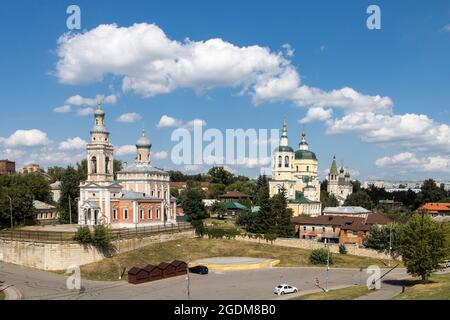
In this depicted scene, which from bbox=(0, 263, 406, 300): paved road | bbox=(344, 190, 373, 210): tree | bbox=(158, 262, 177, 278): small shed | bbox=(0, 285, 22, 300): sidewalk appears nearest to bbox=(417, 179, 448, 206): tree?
bbox=(344, 190, 373, 210): tree

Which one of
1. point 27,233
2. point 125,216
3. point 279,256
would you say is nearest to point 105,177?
point 125,216

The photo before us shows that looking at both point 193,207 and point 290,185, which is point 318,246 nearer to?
point 193,207

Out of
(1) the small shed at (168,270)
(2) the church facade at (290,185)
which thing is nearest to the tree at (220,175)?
(2) the church facade at (290,185)

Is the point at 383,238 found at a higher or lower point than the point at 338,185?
lower

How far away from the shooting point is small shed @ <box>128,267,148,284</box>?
1670 inches

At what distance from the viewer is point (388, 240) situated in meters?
57.9

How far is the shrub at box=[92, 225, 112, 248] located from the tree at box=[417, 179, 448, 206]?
101597 mm

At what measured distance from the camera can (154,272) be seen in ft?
145

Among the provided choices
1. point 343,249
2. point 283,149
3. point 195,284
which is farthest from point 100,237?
point 283,149

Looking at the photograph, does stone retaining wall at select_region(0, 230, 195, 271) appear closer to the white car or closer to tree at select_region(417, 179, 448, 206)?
the white car

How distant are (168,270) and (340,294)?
59.5 ft

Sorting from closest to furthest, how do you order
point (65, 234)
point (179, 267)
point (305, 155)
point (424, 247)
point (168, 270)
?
point (424, 247)
point (168, 270)
point (179, 267)
point (65, 234)
point (305, 155)

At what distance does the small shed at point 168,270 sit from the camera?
45338mm
